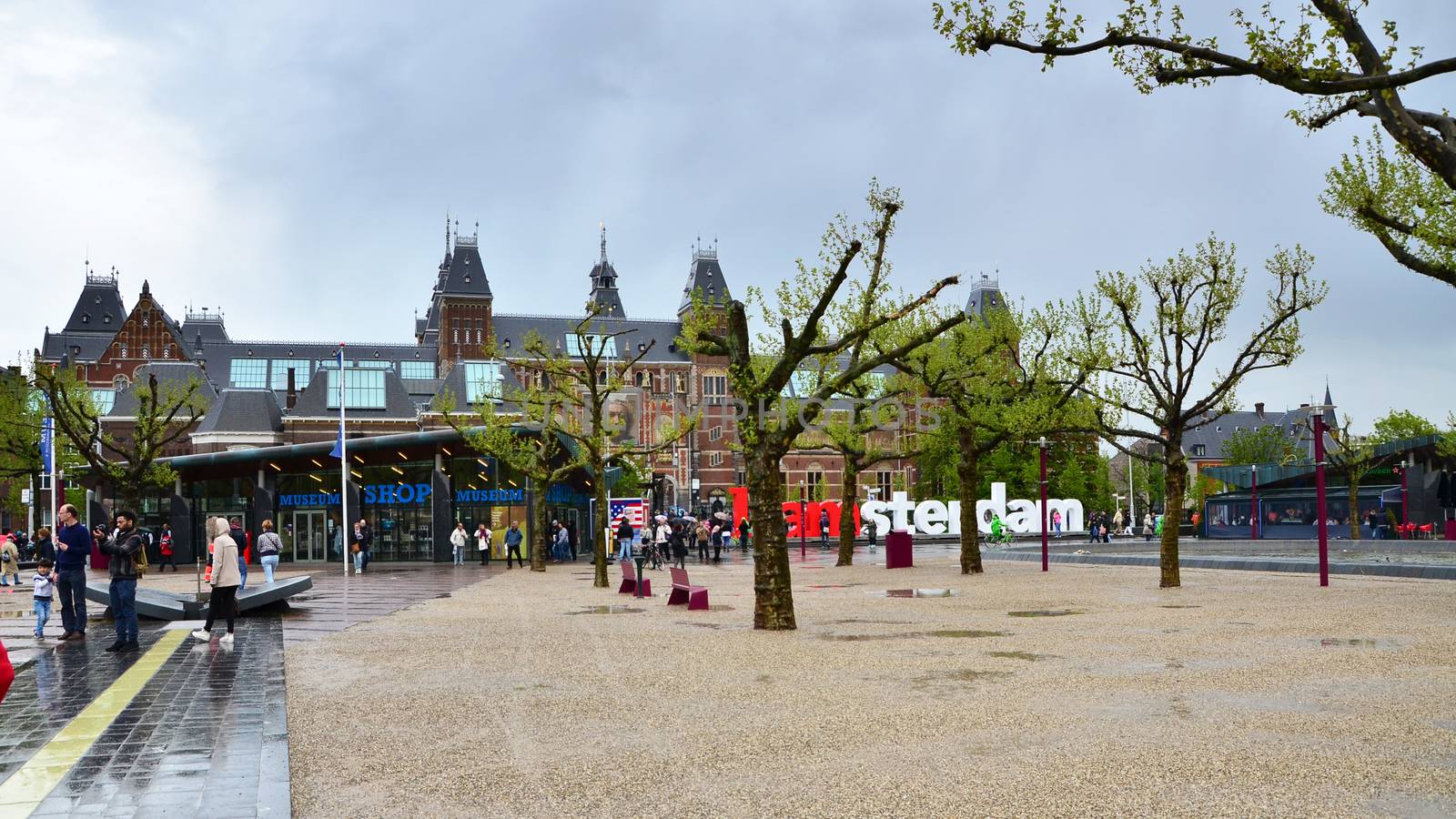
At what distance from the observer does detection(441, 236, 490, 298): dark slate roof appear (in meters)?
119

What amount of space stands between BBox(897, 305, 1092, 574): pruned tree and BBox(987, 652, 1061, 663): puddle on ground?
14.1 metres

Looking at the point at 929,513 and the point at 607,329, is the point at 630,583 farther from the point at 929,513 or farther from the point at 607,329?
the point at 607,329

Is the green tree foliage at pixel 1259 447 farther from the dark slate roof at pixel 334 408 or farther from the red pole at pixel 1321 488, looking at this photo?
the red pole at pixel 1321 488

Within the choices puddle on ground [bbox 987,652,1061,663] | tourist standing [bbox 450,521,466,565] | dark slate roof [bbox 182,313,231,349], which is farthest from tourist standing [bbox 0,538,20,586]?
dark slate roof [bbox 182,313,231,349]

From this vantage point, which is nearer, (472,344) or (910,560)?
(910,560)

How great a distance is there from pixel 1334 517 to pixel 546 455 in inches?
1549

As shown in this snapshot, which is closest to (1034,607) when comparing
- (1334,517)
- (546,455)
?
(546,455)

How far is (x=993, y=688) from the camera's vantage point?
11578 mm

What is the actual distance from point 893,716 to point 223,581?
11.1m

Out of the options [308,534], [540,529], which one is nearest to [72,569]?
[540,529]

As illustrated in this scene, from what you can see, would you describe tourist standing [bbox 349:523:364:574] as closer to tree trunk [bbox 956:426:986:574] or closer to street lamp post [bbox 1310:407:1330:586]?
tree trunk [bbox 956:426:986:574]

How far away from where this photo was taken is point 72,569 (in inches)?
709

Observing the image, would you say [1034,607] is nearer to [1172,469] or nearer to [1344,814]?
[1172,469]

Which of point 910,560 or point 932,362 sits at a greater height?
point 932,362
